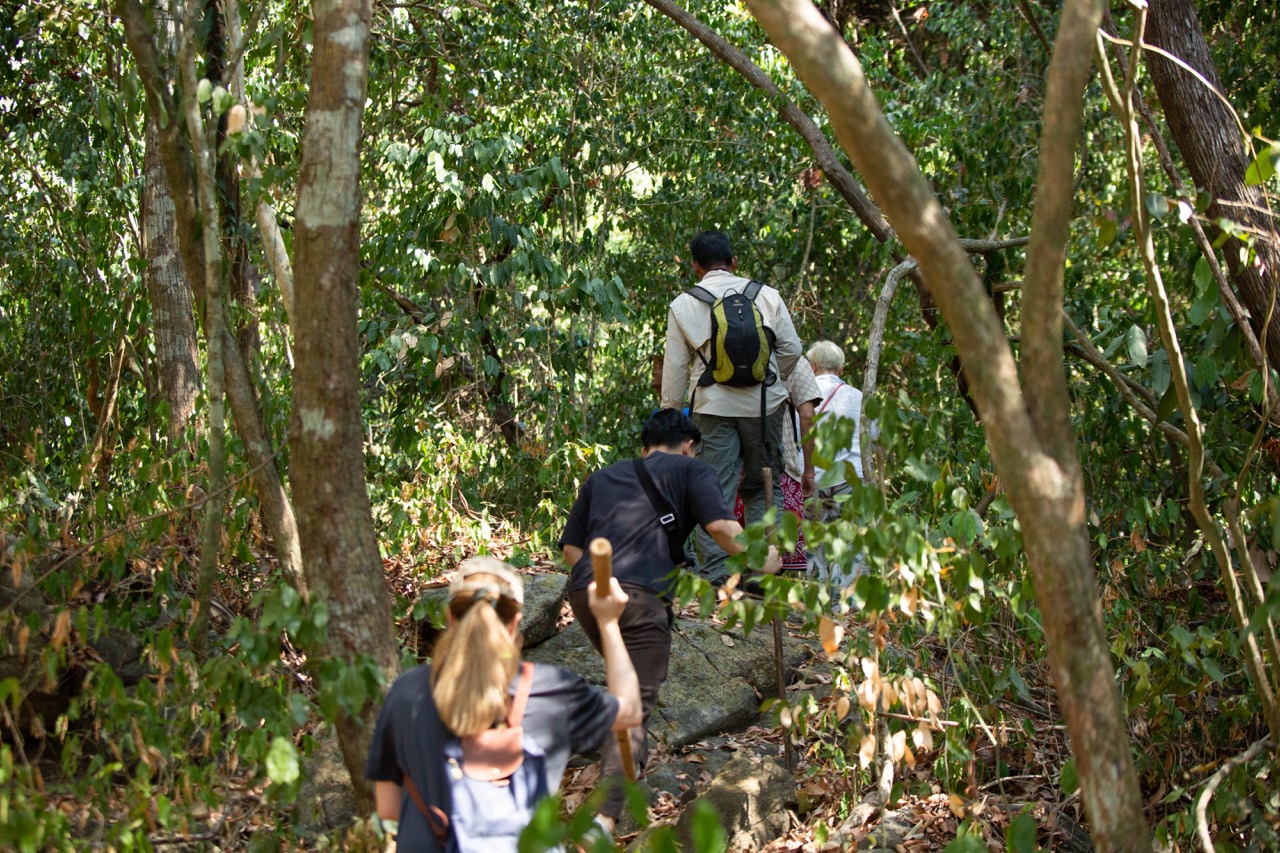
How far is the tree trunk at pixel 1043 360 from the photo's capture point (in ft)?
9.53

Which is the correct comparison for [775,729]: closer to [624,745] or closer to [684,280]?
[624,745]

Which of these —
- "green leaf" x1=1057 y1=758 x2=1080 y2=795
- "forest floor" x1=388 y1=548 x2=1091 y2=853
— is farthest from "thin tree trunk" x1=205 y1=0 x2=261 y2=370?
"green leaf" x1=1057 y1=758 x2=1080 y2=795

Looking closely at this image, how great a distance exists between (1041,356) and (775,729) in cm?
368

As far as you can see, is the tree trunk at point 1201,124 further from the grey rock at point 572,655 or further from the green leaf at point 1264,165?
the grey rock at point 572,655

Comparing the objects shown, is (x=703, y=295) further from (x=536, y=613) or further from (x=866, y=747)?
(x=866, y=747)

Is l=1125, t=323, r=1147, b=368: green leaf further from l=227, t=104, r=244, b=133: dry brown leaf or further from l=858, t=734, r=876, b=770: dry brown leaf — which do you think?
l=227, t=104, r=244, b=133: dry brown leaf

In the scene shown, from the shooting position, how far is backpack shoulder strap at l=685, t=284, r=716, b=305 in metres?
6.78

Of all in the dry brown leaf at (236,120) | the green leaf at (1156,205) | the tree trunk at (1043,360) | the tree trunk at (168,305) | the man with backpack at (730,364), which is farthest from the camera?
the tree trunk at (168,305)

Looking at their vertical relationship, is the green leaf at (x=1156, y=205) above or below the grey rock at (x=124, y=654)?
above

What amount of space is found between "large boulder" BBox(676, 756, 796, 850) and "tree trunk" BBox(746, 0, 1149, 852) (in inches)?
82.7

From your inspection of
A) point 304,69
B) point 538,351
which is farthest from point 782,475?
point 304,69

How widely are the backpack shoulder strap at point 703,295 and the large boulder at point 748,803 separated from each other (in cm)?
255

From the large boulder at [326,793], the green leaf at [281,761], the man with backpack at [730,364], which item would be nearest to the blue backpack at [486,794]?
the green leaf at [281,761]

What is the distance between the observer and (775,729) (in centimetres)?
628
